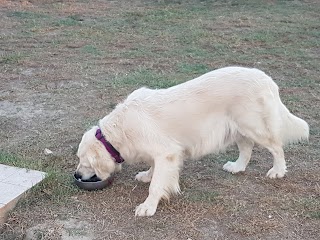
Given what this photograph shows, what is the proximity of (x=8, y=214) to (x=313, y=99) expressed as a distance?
3855mm

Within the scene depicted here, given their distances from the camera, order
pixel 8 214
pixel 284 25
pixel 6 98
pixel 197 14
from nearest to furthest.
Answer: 1. pixel 8 214
2. pixel 6 98
3. pixel 284 25
4. pixel 197 14

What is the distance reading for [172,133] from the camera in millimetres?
4031

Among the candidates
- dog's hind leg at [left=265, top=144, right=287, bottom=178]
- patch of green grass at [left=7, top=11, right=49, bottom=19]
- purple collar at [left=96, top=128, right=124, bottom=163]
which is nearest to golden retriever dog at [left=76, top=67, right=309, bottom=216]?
purple collar at [left=96, top=128, right=124, bottom=163]

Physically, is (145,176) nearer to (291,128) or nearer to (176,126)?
(176,126)

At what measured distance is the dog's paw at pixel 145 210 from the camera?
3.84m

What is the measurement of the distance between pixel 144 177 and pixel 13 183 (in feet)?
3.32

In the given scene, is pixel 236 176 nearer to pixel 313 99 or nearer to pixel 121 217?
pixel 121 217

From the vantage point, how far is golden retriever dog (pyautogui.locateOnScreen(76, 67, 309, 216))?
155 inches

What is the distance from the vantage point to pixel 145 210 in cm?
385

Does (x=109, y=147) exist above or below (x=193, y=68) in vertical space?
above

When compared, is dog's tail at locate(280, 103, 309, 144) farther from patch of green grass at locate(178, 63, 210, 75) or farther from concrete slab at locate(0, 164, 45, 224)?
patch of green grass at locate(178, 63, 210, 75)

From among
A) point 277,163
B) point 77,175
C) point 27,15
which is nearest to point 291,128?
point 277,163

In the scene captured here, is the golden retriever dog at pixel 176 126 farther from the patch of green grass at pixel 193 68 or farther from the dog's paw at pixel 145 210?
the patch of green grass at pixel 193 68

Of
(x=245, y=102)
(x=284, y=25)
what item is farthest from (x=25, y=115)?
(x=284, y=25)
